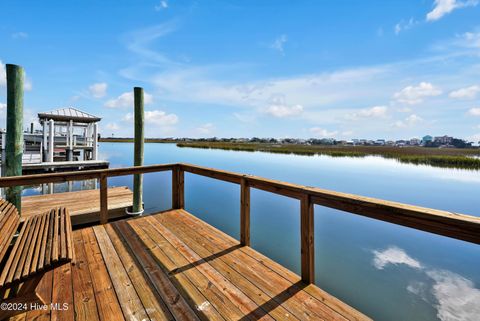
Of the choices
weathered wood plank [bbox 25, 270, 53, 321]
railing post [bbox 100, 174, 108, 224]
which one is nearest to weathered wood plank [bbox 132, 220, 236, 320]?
weathered wood plank [bbox 25, 270, 53, 321]

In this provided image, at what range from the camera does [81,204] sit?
6.09 metres

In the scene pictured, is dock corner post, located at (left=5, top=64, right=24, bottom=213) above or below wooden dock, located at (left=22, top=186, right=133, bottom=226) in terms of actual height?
above

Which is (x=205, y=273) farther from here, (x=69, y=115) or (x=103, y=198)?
(x=69, y=115)

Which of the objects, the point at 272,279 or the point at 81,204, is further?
the point at 81,204

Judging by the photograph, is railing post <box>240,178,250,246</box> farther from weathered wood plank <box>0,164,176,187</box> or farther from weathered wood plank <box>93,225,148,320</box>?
weathered wood plank <box>0,164,176,187</box>

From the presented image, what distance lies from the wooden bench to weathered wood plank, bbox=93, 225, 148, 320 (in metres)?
0.59

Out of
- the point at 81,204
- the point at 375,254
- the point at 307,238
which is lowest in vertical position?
the point at 375,254

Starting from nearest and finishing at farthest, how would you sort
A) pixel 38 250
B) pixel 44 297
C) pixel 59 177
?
pixel 38 250, pixel 44 297, pixel 59 177

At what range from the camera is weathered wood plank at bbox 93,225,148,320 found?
177 centimetres

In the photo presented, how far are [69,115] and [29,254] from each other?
15104 mm

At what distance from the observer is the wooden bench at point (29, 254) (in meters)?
1.43

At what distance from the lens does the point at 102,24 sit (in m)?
9.37

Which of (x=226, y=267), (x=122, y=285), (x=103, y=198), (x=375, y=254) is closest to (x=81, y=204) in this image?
(x=103, y=198)

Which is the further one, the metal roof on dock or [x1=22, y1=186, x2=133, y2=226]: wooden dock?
the metal roof on dock
